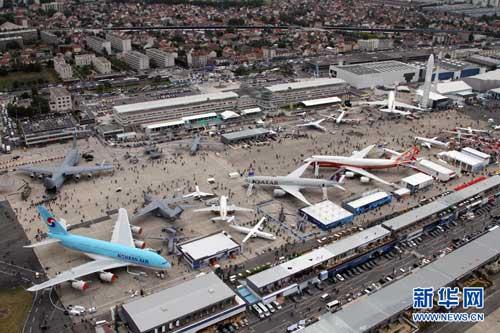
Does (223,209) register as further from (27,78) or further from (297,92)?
(27,78)

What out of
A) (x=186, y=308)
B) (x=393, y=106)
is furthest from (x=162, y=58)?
(x=186, y=308)

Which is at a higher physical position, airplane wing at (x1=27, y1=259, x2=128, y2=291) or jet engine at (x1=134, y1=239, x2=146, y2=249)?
airplane wing at (x1=27, y1=259, x2=128, y2=291)

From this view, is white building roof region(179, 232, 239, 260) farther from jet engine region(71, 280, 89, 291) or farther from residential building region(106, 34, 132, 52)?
residential building region(106, 34, 132, 52)

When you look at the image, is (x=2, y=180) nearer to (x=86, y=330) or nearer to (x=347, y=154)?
(x=86, y=330)

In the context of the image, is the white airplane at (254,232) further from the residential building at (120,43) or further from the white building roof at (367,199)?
the residential building at (120,43)

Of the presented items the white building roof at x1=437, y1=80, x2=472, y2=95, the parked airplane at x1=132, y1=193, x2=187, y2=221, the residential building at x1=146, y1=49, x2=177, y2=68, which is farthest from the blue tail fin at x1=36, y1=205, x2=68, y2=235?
the white building roof at x1=437, y1=80, x2=472, y2=95

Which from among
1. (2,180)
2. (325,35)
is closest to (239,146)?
(2,180)
